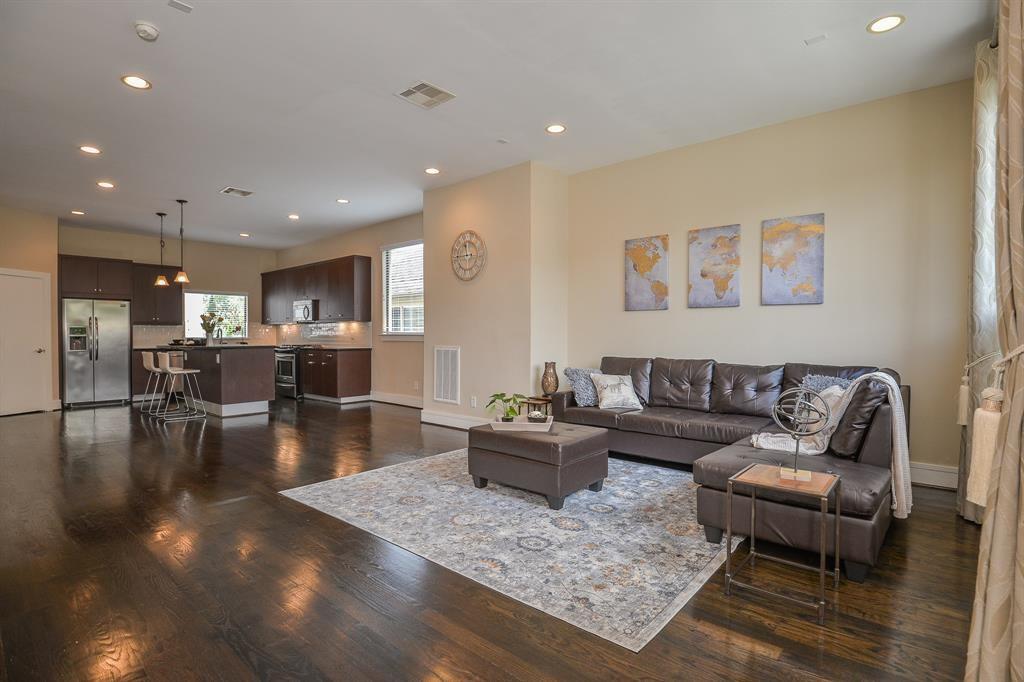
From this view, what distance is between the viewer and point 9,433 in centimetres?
591

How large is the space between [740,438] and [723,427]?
146 millimetres

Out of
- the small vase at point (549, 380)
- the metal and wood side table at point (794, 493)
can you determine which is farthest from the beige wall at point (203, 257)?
the metal and wood side table at point (794, 493)

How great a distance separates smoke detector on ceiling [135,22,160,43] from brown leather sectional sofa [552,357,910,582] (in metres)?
4.01

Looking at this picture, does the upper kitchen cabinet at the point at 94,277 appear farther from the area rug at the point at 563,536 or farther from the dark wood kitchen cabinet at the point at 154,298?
the area rug at the point at 563,536

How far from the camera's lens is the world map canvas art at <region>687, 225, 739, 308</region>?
15.8 ft

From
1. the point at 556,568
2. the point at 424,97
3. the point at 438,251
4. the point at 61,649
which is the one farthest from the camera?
the point at 438,251

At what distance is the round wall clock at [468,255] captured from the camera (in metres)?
6.02

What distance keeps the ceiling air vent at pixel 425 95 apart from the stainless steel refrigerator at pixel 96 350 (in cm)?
739

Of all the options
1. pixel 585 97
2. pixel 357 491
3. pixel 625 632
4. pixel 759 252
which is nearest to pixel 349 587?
pixel 625 632

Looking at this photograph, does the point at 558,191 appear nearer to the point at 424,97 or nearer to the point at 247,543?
the point at 424,97

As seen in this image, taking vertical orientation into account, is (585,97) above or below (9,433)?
above

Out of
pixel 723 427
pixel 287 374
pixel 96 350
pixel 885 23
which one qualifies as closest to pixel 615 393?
pixel 723 427

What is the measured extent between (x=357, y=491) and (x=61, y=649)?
194cm

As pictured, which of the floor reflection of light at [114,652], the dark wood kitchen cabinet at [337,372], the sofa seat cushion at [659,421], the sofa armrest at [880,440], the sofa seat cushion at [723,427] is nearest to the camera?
the floor reflection of light at [114,652]
